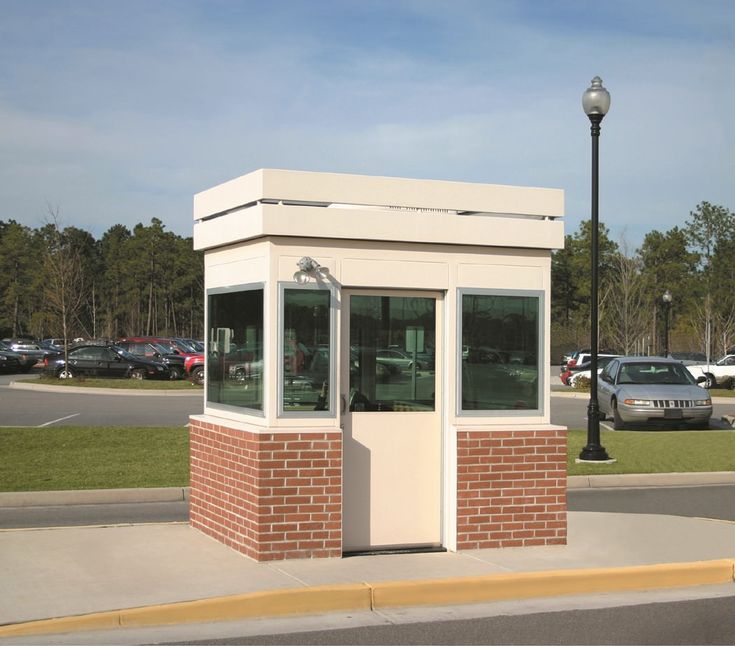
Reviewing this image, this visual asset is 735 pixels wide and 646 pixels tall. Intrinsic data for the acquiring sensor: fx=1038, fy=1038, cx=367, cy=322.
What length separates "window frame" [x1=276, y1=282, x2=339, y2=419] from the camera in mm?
8562

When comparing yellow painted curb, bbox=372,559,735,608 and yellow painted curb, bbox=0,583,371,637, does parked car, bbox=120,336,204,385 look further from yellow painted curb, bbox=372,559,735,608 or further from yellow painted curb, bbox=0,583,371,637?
yellow painted curb, bbox=0,583,371,637

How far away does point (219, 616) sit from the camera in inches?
277

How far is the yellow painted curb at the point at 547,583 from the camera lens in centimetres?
754

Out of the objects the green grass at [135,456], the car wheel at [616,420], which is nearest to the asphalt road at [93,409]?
the green grass at [135,456]

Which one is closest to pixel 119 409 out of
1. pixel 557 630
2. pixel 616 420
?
pixel 616 420

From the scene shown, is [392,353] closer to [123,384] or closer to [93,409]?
[93,409]

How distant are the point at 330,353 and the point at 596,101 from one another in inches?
338

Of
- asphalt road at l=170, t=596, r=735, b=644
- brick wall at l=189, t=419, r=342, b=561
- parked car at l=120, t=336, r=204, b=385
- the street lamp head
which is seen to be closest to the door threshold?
brick wall at l=189, t=419, r=342, b=561

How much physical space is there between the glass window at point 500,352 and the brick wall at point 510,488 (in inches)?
12.8

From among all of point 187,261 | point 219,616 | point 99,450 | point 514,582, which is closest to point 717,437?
point 99,450

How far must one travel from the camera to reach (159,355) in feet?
132

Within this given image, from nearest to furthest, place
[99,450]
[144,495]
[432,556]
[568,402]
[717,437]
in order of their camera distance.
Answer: [432,556] < [144,495] < [99,450] < [717,437] < [568,402]

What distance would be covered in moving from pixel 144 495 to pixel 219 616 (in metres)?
5.84

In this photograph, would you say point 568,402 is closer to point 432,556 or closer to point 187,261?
point 432,556
